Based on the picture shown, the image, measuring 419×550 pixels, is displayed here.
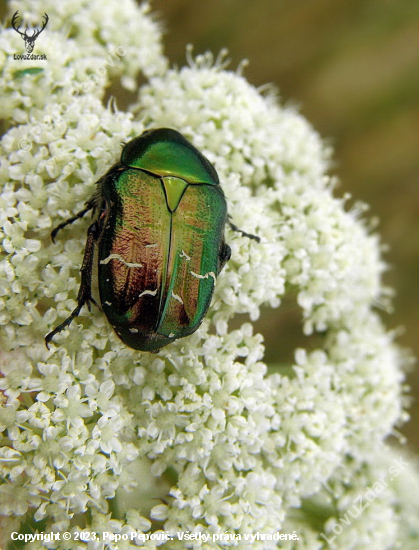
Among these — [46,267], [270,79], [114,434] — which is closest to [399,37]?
[270,79]

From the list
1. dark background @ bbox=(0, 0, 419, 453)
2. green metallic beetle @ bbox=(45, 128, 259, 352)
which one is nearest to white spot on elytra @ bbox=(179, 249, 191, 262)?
green metallic beetle @ bbox=(45, 128, 259, 352)

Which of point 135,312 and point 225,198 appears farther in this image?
Result: point 225,198

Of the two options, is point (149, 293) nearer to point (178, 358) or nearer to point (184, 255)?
point (184, 255)

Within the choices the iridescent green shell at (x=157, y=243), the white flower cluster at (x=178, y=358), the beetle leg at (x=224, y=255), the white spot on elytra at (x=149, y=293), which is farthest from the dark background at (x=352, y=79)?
the white spot on elytra at (x=149, y=293)

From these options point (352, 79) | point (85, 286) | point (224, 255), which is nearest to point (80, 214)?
point (85, 286)

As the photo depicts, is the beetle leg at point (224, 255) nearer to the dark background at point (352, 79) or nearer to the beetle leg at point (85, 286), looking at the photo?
the beetle leg at point (85, 286)

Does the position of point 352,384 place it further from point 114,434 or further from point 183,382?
point 114,434

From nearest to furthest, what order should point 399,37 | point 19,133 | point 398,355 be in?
point 19,133 < point 398,355 < point 399,37
